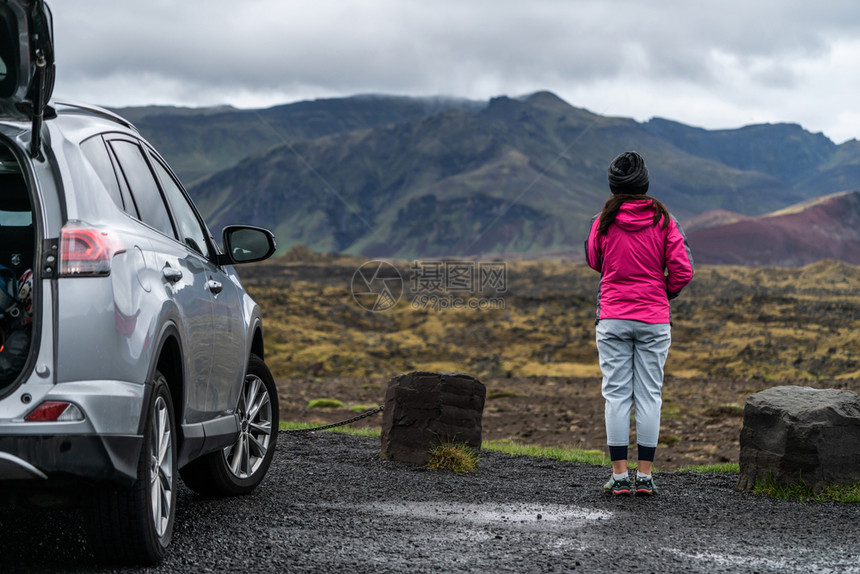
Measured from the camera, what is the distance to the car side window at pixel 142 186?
481 cm

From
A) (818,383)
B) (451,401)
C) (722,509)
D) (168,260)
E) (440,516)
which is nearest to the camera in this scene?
(168,260)

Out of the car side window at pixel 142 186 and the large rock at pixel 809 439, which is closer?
the car side window at pixel 142 186

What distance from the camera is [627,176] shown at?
6559 mm

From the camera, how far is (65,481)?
375 cm

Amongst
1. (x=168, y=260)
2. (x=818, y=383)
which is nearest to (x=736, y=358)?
(x=818, y=383)

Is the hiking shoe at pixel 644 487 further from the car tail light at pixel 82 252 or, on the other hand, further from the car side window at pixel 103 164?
the car tail light at pixel 82 252

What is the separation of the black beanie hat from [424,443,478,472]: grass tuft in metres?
2.97

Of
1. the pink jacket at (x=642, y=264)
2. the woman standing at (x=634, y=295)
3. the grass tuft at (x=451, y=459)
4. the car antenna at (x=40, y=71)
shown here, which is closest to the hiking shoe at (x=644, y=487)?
the woman standing at (x=634, y=295)

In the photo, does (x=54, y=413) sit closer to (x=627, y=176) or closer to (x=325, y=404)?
(x=627, y=176)

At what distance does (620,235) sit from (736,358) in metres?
22.8

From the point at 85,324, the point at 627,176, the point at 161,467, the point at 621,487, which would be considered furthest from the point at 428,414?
the point at 85,324

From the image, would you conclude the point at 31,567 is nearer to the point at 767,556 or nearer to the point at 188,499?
the point at 188,499

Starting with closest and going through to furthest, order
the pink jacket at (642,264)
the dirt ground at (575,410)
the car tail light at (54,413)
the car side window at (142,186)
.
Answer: the car tail light at (54,413) → the car side window at (142,186) → the pink jacket at (642,264) → the dirt ground at (575,410)

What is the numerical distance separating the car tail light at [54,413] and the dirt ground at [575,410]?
8.34m
